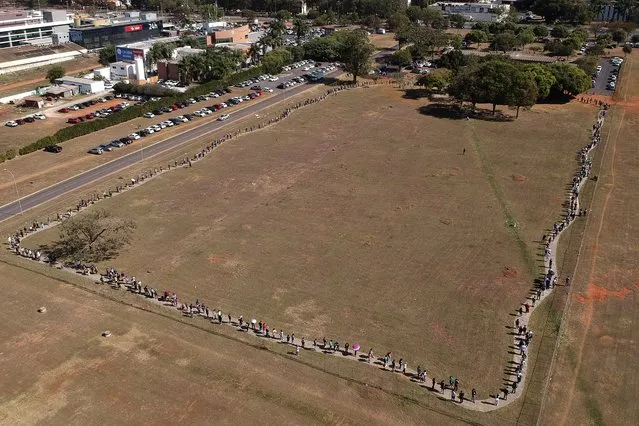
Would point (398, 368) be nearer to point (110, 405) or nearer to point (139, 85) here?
point (110, 405)

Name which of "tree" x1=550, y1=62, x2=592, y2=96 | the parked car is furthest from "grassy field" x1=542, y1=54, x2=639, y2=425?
the parked car

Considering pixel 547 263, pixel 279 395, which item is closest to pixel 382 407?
pixel 279 395

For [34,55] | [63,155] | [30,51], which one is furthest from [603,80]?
[30,51]

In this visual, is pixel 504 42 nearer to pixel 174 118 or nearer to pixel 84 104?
pixel 174 118

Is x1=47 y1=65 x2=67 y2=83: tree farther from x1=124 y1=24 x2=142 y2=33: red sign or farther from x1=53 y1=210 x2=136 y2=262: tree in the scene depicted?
x1=53 y1=210 x2=136 y2=262: tree

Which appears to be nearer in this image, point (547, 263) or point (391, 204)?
point (547, 263)

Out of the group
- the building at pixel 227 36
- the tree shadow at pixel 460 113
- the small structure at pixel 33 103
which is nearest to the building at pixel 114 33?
the building at pixel 227 36
